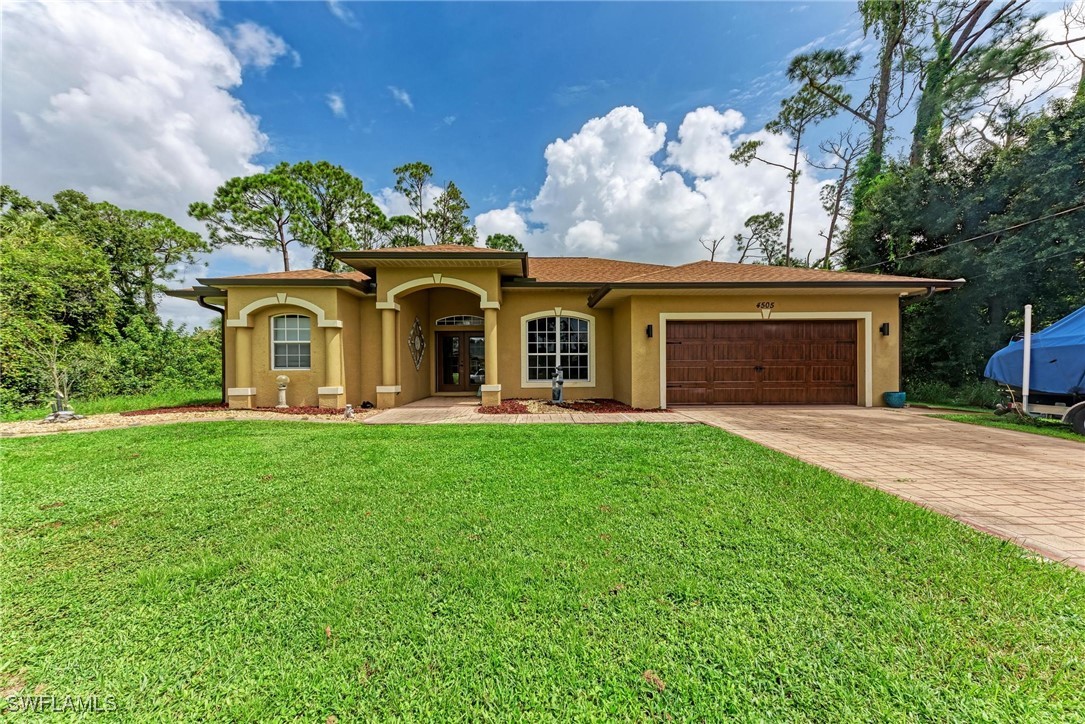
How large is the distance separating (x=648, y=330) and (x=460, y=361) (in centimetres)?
596

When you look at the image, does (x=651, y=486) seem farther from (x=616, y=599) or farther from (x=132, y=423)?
(x=132, y=423)

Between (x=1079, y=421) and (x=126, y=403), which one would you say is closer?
(x=1079, y=421)

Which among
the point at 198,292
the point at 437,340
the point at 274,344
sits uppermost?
the point at 198,292

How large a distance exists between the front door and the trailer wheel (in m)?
12.1

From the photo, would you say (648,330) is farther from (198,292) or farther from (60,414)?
(60,414)

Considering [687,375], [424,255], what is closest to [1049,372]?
[687,375]

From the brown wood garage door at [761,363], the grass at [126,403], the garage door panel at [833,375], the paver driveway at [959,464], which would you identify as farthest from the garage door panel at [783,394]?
the grass at [126,403]

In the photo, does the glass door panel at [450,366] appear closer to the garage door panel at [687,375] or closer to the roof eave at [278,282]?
the roof eave at [278,282]

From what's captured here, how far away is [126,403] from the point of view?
10.1 metres

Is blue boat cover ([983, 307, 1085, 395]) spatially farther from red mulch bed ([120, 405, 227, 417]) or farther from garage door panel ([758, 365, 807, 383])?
red mulch bed ([120, 405, 227, 417])

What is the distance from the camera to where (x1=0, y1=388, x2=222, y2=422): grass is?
878cm

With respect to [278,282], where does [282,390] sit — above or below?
below

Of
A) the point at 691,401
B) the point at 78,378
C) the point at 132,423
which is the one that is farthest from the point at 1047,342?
the point at 78,378

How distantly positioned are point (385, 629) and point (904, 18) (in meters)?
24.5
